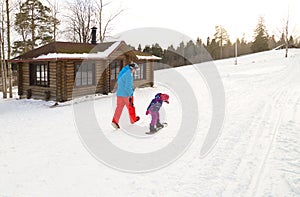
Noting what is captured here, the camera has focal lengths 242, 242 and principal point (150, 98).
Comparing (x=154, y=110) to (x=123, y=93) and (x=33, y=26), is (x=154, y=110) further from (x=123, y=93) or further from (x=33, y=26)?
(x=33, y=26)

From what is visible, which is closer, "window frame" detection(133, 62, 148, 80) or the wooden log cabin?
the wooden log cabin

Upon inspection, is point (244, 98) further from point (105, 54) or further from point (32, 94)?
point (32, 94)

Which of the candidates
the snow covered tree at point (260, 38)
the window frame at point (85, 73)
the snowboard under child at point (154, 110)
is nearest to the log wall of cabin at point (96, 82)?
the window frame at point (85, 73)

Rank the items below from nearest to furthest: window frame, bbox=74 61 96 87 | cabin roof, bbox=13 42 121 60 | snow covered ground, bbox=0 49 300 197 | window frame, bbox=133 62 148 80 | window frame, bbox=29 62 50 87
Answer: snow covered ground, bbox=0 49 300 197
cabin roof, bbox=13 42 121 60
window frame, bbox=29 62 50 87
window frame, bbox=74 61 96 87
window frame, bbox=133 62 148 80

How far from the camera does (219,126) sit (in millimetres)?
7426

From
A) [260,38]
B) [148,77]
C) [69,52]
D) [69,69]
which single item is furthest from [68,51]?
[260,38]

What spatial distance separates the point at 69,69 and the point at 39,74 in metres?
2.41

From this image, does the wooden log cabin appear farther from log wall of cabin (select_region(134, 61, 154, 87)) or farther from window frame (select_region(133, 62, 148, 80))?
log wall of cabin (select_region(134, 61, 154, 87))

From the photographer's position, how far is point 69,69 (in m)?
14.2

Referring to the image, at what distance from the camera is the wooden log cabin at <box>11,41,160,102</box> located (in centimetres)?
1384

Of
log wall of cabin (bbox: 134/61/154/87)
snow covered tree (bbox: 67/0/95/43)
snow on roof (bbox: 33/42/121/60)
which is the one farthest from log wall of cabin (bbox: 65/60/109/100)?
snow covered tree (bbox: 67/0/95/43)

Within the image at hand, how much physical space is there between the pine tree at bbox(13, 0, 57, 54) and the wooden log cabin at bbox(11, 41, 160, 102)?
12423 mm

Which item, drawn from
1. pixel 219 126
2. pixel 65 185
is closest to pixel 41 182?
pixel 65 185

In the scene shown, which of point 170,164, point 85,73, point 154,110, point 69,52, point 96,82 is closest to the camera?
point 170,164
